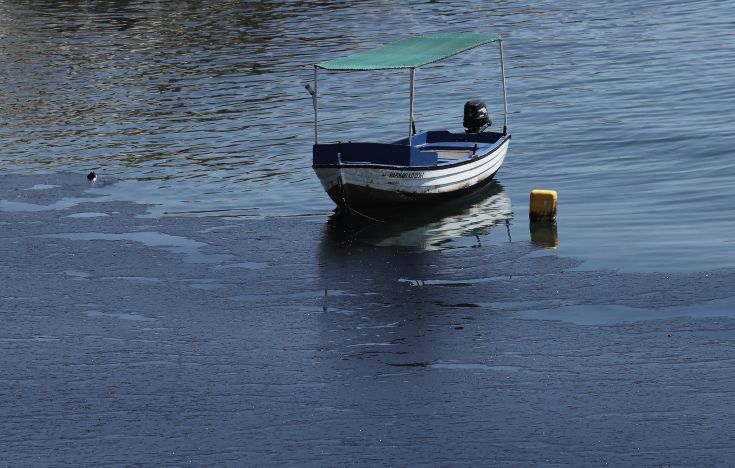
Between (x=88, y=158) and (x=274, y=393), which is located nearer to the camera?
(x=274, y=393)

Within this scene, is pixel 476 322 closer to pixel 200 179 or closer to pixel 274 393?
pixel 274 393

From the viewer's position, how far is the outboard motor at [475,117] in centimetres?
3192

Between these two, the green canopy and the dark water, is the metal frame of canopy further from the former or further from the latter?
the dark water

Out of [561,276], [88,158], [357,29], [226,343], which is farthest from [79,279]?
[357,29]

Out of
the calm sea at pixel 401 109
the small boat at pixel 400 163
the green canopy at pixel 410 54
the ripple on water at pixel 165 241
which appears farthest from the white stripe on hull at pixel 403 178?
the ripple on water at pixel 165 241

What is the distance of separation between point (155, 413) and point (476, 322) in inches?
221

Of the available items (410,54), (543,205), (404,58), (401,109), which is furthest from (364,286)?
(401,109)

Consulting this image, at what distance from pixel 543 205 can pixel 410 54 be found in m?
5.34

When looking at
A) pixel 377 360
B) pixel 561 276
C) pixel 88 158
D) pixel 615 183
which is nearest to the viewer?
pixel 377 360

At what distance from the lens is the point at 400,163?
2689 centimetres

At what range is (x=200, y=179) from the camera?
3250 cm

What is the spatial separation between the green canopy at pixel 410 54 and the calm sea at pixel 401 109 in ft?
11.2

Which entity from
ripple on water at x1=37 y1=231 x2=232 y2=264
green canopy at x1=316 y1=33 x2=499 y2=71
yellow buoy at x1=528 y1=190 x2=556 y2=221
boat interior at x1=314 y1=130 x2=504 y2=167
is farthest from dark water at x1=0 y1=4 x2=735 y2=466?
green canopy at x1=316 y1=33 x2=499 y2=71

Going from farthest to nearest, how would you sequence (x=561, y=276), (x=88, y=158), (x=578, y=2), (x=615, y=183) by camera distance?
1. (x=578, y=2)
2. (x=88, y=158)
3. (x=615, y=183)
4. (x=561, y=276)
